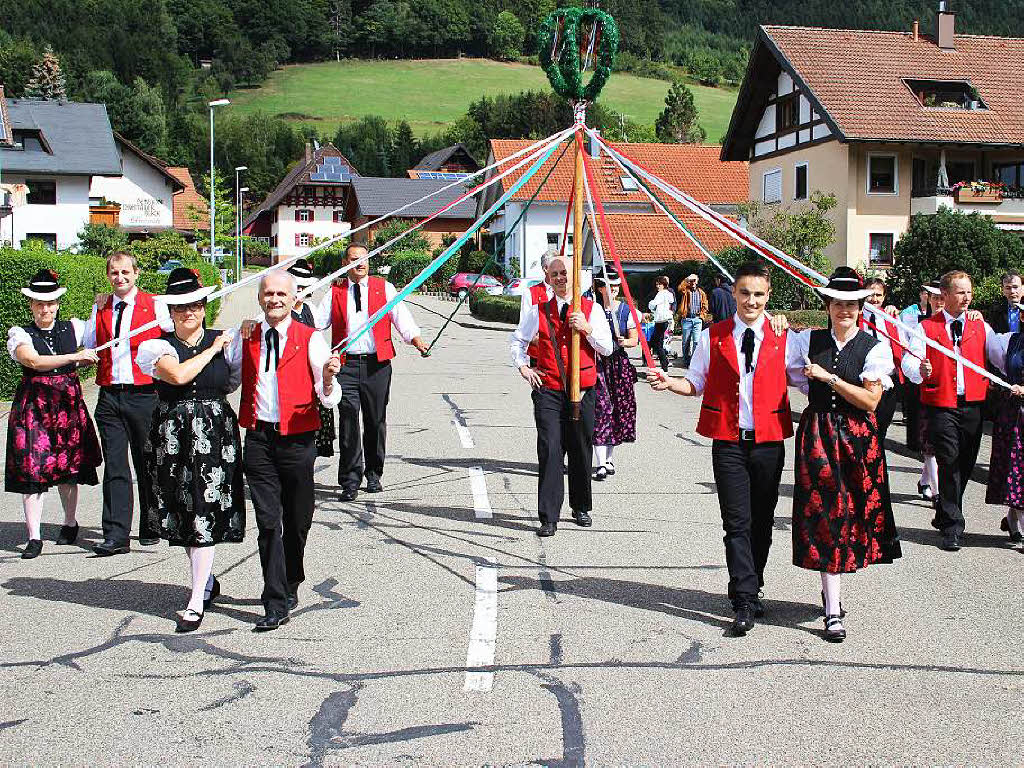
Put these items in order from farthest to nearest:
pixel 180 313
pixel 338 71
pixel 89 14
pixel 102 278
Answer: pixel 338 71 < pixel 89 14 < pixel 102 278 < pixel 180 313

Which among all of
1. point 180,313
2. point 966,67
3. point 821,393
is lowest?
point 821,393

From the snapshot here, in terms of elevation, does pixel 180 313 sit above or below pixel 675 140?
below

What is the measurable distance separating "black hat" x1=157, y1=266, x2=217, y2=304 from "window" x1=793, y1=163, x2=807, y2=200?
34601mm

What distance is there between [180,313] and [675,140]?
3625 inches

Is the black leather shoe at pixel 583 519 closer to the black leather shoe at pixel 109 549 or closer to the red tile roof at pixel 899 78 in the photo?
the black leather shoe at pixel 109 549

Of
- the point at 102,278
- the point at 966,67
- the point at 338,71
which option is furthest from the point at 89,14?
the point at 102,278

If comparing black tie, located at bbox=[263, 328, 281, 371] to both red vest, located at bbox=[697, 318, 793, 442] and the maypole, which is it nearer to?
red vest, located at bbox=[697, 318, 793, 442]

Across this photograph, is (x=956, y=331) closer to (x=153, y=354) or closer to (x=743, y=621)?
(x=743, y=621)

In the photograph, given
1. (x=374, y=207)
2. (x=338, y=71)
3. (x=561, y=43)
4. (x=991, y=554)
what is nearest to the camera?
(x=991, y=554)

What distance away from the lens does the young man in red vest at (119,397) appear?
7.27 meters

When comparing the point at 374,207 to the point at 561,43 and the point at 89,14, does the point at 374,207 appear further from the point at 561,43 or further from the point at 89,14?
the point at 561,43

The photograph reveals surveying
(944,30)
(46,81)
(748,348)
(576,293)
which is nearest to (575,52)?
(576,293)

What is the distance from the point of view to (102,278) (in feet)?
64.5

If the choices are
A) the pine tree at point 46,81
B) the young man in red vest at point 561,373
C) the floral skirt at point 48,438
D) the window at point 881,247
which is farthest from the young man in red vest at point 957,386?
the pine tree at point 46,81
